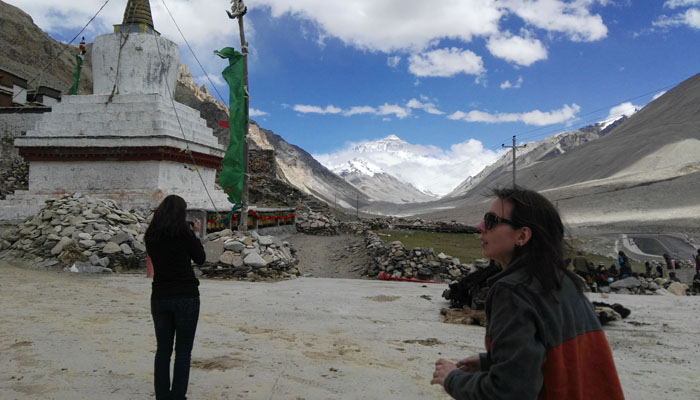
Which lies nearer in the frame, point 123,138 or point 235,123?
point 235,123

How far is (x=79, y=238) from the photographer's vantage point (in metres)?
10.1

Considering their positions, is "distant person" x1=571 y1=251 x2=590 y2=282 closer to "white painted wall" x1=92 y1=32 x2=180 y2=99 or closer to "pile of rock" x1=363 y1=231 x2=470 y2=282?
"pile of rock" x1=363 y1=231 x2=470 y2=282

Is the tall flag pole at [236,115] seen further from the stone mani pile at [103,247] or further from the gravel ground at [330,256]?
the gravel ground at [330,256]

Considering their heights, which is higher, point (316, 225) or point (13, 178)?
point (13, 178)

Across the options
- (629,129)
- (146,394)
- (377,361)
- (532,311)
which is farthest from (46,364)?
(629,129)

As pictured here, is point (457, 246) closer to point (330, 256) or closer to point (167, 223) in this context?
point (330, 256)

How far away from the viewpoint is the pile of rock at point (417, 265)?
11930 millimetres

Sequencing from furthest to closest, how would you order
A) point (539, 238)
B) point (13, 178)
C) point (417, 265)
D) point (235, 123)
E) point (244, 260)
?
point (13, 178) → point (417, 265) → point (235, 123) → point (244, 260) → point (539, 238)

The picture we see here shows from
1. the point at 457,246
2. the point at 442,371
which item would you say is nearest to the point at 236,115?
the point at 442,371

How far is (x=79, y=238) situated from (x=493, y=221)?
10511 millimetres

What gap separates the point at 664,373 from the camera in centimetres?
418

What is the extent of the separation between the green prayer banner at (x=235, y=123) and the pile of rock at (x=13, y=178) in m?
14.7

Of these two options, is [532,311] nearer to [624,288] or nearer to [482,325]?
[482,325]

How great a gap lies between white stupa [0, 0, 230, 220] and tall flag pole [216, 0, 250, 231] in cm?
299
